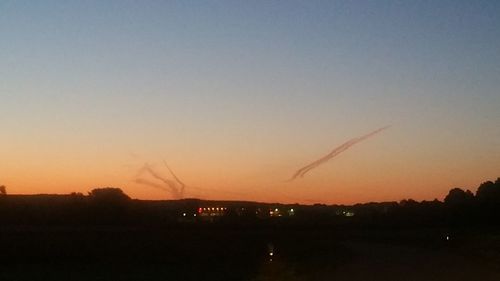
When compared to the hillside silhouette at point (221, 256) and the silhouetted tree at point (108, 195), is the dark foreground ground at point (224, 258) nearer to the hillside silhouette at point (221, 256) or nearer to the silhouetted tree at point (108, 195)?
the hillside silhouette at point (221, 256)

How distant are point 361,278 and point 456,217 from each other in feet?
409

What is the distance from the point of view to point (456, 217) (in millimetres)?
159125

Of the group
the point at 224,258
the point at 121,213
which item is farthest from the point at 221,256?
the point at 121,213

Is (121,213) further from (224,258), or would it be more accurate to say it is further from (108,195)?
(224,258)

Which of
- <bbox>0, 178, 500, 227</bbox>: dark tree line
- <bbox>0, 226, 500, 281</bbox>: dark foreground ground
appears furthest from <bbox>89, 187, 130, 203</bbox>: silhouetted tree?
<bbox>0, 226, 500, 281</bbox>: dark foreground ground

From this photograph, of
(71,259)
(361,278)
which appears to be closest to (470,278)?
(361,278)

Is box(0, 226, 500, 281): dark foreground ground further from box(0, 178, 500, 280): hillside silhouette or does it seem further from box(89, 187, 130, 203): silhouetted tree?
box(89, 187, 130, 203): silhouetted tree

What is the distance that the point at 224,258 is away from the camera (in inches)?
2709

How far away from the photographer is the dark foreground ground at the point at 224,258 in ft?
142

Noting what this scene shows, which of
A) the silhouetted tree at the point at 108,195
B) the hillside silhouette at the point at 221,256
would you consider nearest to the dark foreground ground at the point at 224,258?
the hillside silhouette at the point at 221,256

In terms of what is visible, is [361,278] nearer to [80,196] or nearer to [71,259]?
[71,259]

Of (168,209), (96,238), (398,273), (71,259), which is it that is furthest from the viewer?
(168,209)

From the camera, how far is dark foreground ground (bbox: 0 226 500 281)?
43156mm

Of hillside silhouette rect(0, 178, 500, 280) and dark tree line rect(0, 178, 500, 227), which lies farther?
dark tree line rect(0, 178, 500, 227)
